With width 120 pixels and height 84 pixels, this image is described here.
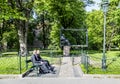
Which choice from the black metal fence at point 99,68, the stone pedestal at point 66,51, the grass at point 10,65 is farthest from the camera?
the stone pedestal at point 66,51

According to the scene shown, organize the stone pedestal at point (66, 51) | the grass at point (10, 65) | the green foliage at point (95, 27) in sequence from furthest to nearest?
the green foliage at point (95, 27) → the stone pedestal at point (66, 51) → the grass at point (10, 65)

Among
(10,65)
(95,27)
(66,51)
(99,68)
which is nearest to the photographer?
(99,68)

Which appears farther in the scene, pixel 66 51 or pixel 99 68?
pixel 66 51

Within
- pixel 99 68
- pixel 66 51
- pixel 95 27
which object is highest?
pixel 95 27

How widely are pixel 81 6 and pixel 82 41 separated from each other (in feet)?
18.9

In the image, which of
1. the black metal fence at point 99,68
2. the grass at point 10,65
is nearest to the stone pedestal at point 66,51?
the grass at point 10,65

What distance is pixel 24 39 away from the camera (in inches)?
1314

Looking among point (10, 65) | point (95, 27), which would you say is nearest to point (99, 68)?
point (10, 65)

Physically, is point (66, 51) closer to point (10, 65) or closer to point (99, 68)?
point (10, 65)

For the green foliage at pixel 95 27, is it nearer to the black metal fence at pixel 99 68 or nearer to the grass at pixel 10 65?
the grass at pixel 10 65

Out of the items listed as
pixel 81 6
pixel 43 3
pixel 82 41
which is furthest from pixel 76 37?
pixel 43 3

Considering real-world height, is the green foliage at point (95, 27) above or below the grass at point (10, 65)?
above

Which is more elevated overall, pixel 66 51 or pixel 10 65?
pixel 66 51

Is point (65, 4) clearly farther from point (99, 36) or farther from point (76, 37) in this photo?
point (99, 36)
